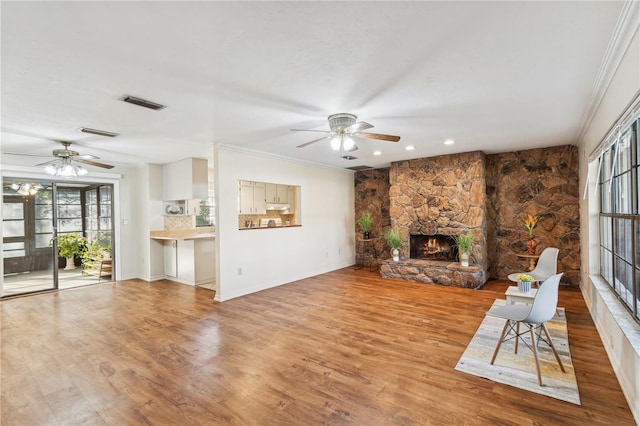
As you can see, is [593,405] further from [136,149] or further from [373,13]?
[136,149]

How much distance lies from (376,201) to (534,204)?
3.39 m

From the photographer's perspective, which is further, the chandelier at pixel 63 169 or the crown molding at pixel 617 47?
the chandelier at pixel 63 169

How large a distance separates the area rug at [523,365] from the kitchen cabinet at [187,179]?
5.50 meters

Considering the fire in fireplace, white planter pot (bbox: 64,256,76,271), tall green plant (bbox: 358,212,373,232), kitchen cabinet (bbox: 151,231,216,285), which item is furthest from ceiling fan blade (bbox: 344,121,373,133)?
white planter pot (bbox: 64,256,76,271)

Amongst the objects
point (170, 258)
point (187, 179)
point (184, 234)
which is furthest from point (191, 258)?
point (187, 179)

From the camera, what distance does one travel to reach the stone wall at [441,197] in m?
5.71

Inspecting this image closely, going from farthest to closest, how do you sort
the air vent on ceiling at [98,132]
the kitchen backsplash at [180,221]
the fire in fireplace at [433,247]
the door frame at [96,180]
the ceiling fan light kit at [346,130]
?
1. the kitchen backsplash at [180,221]
2. the fire in fireplace at [433,247]
3. the door frame at [96,180]
4. the air vent on ceiling at [98,132]
5. the ceiling fan light kit at [346,130]

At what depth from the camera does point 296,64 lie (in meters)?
2.23

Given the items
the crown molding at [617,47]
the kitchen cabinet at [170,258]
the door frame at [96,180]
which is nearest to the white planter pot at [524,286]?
the crown molding at [617,47]

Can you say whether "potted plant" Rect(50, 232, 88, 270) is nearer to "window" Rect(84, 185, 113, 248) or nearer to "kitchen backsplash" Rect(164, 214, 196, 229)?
"window" Rect(84, 185, 113, 248)

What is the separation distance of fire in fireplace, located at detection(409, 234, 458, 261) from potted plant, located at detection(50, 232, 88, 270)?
7.52 meters

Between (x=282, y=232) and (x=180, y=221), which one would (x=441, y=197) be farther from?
(x=180, y=221)

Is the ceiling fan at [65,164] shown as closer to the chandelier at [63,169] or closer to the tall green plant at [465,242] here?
the chandelier at [63,169]

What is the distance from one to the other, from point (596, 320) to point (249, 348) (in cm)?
402
